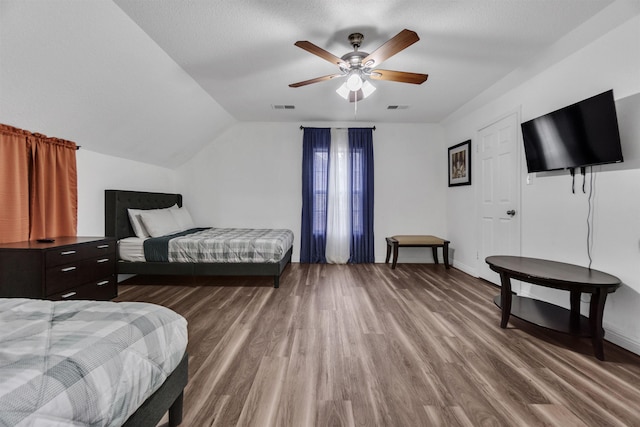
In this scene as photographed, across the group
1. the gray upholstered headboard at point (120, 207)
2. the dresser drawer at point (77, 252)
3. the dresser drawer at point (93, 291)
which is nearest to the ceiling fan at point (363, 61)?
the dresser drawer at point (77, 252)

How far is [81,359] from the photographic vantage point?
33.2 inches

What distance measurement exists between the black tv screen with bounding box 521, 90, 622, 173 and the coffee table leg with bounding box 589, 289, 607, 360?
40.3 inches

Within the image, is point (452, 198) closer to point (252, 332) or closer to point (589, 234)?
point (589, 234)

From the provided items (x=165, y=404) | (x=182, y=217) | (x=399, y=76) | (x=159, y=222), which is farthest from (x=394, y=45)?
(x=182, y=217)

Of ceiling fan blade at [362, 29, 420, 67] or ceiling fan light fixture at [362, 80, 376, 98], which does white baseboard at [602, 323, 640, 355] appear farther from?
ceiling fan light fixture at [362, 80, 376, 98]

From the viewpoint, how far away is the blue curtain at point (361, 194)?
5.00m

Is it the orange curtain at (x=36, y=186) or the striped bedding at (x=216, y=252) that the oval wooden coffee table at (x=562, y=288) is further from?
the orange curtain at (x=36, y=186)

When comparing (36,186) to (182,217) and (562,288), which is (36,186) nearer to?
(182,217)

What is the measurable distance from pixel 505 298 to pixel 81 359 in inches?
111

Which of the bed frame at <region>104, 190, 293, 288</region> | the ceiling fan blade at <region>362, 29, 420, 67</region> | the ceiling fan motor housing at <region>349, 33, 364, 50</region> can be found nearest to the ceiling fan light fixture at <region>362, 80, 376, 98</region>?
the ceiling fan blade at <region>362, 29, 420, 67</region>

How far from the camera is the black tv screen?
207 centimetres

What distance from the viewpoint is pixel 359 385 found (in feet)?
5.44

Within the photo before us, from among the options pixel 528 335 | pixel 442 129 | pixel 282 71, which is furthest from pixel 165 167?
pixel 528 335

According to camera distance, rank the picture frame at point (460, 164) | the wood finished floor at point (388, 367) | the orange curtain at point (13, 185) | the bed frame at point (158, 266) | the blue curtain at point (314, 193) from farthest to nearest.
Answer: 1. the blue curtain at point (314, 193)
2. the picture frame at point (460, 164)
3. the bed frame at point (158, 266)
4. the orange curtain at point (13, 185)
5. the wood finished floor at point (388, 367)
